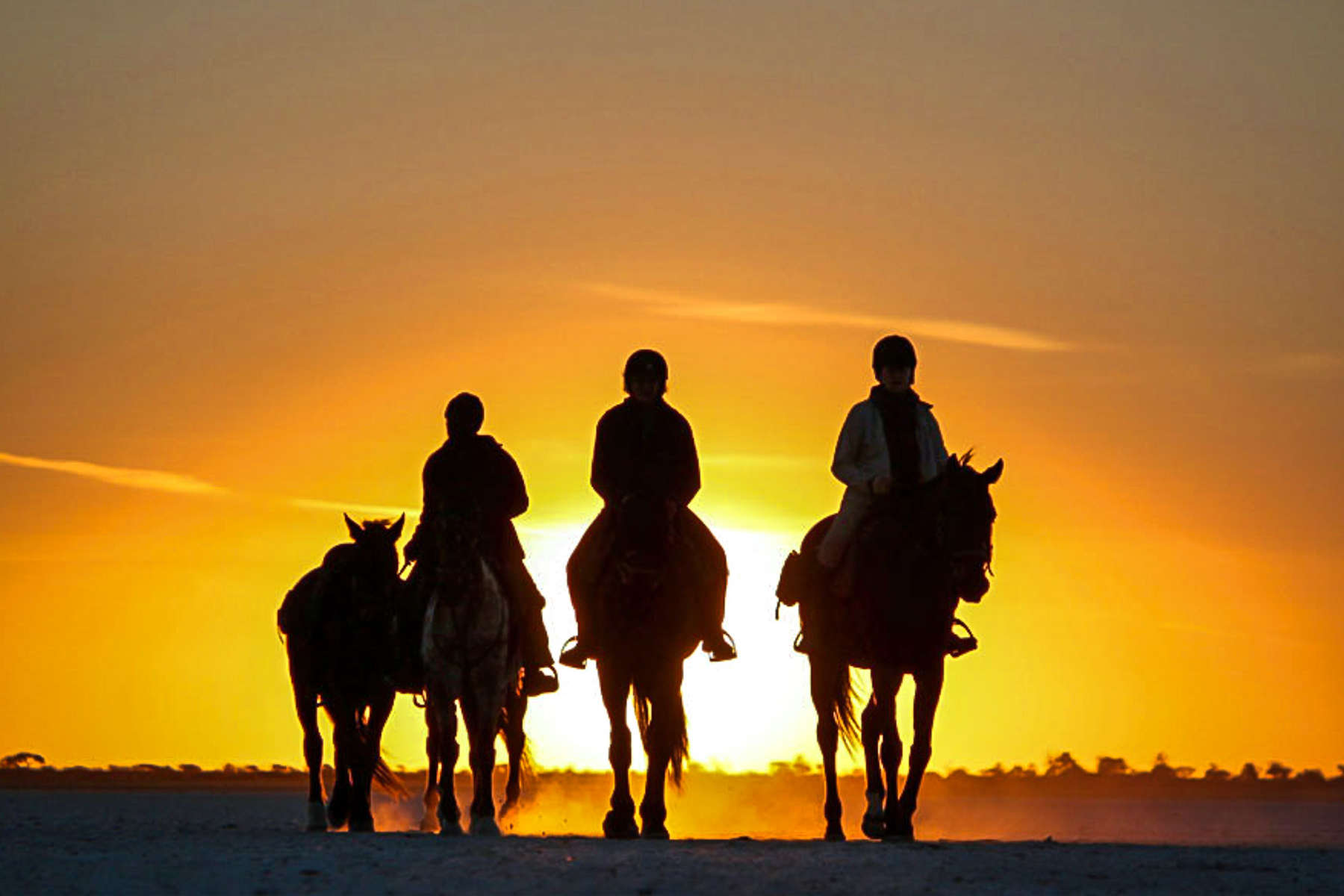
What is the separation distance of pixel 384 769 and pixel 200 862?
696cm

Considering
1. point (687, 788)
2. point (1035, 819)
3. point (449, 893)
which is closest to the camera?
point (449, 893)

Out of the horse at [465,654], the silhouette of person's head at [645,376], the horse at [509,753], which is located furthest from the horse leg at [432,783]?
the silhouette of person's head at [645,376]

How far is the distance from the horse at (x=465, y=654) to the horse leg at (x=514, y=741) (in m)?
2.28

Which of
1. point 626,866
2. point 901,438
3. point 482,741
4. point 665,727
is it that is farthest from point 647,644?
point 626,866

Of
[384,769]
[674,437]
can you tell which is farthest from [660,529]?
[384,769]

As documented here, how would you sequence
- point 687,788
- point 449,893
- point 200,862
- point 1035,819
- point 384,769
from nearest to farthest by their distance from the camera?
point 449,893
point 200,862
point 687,788
point 384,769
point 1035,819

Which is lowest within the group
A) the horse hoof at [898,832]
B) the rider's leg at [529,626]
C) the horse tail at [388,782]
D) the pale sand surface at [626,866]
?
the pale sand surface at [626,866]

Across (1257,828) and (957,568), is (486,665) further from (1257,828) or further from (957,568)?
(1257,828)

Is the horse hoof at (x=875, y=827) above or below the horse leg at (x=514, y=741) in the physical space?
below

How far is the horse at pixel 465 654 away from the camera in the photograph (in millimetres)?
22281

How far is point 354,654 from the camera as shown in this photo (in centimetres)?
2386

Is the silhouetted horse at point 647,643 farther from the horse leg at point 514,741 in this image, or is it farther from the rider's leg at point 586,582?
the horse leg at point 514,741

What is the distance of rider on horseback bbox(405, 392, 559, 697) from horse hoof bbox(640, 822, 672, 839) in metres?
2.37

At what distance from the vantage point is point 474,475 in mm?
23469
